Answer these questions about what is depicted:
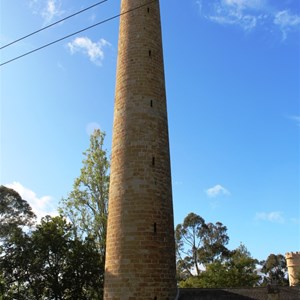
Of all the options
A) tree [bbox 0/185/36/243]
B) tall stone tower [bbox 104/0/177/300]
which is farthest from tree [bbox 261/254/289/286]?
tall stone tower [bbox 104/0/177/300]

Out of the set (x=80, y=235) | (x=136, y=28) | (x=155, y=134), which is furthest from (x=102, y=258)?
(x=136, y=28)

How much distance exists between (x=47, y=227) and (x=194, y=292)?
421 inches

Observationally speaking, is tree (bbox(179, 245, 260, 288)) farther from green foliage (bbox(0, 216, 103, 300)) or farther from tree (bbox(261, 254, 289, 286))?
tree (bbox(261, 254, 289, 286))

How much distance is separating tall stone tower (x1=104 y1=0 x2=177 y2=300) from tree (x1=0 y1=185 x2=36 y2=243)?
23271mm

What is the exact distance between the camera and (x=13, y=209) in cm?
3650

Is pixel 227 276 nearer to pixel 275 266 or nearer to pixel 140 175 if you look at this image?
pixel 140 175

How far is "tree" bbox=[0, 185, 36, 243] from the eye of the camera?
3569cm

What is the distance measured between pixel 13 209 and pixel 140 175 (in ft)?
83.3

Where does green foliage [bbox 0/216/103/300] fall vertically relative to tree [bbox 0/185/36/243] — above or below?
below

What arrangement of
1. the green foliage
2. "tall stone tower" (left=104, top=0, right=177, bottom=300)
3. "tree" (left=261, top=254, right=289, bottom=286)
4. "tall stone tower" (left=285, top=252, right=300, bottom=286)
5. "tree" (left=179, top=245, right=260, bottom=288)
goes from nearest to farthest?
"tall stone tower" (left=104, top=0, right=177, bottom=300), the green foliage, "tree" (left=179, top=245, right=260, bottom=288), "tall stone tower" (left=285, top=252, right=300, bottom=286), "tree" (left=261, top=254, right=289, bottom=286)

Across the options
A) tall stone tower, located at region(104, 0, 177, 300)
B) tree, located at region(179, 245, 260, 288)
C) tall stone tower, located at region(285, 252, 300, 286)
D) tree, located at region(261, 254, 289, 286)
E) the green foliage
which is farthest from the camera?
tree, located at region(261, 254, 289, 286)

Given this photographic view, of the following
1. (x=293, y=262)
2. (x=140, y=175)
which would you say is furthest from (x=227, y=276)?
(x=140, y=175)

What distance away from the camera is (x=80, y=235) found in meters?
25.4

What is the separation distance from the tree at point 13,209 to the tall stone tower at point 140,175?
23.3 meters
